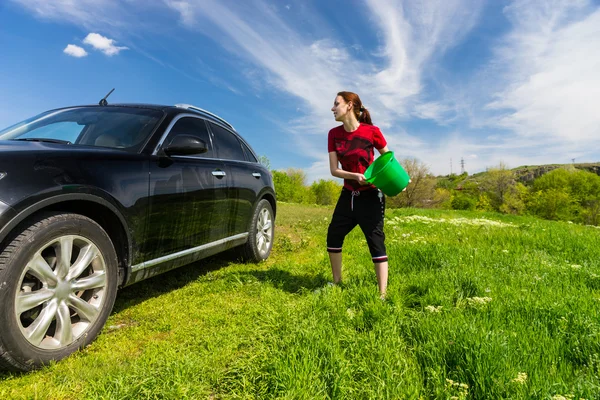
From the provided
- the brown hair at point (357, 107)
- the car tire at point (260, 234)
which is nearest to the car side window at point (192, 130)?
the car tire at point (260, 234)

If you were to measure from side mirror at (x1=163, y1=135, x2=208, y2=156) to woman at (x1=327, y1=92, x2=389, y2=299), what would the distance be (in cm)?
129

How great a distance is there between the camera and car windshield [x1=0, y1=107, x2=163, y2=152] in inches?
120

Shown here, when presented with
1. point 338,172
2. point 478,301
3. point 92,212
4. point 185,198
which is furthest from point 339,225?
point 92,212

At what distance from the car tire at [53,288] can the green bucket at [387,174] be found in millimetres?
2151

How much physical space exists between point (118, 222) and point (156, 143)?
0.84 meters

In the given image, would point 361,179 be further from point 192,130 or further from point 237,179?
point 192,130

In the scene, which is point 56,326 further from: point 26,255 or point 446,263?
point 446,263

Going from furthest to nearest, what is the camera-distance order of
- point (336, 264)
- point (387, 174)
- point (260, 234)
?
point (260, 234)
point (336, 264)
point (387, 174)

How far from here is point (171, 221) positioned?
3117 millimetres

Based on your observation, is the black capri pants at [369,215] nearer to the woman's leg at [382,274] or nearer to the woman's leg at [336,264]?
the woman's leg at [382,274]

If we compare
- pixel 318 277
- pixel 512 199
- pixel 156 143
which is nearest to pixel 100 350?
pixel 156 143

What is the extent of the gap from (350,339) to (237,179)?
2.54 meters

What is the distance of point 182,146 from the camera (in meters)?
3.08

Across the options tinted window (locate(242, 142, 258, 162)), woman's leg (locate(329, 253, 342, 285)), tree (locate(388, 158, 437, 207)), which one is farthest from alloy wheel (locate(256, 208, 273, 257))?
tree (locate(388, 158, 437, 207))
